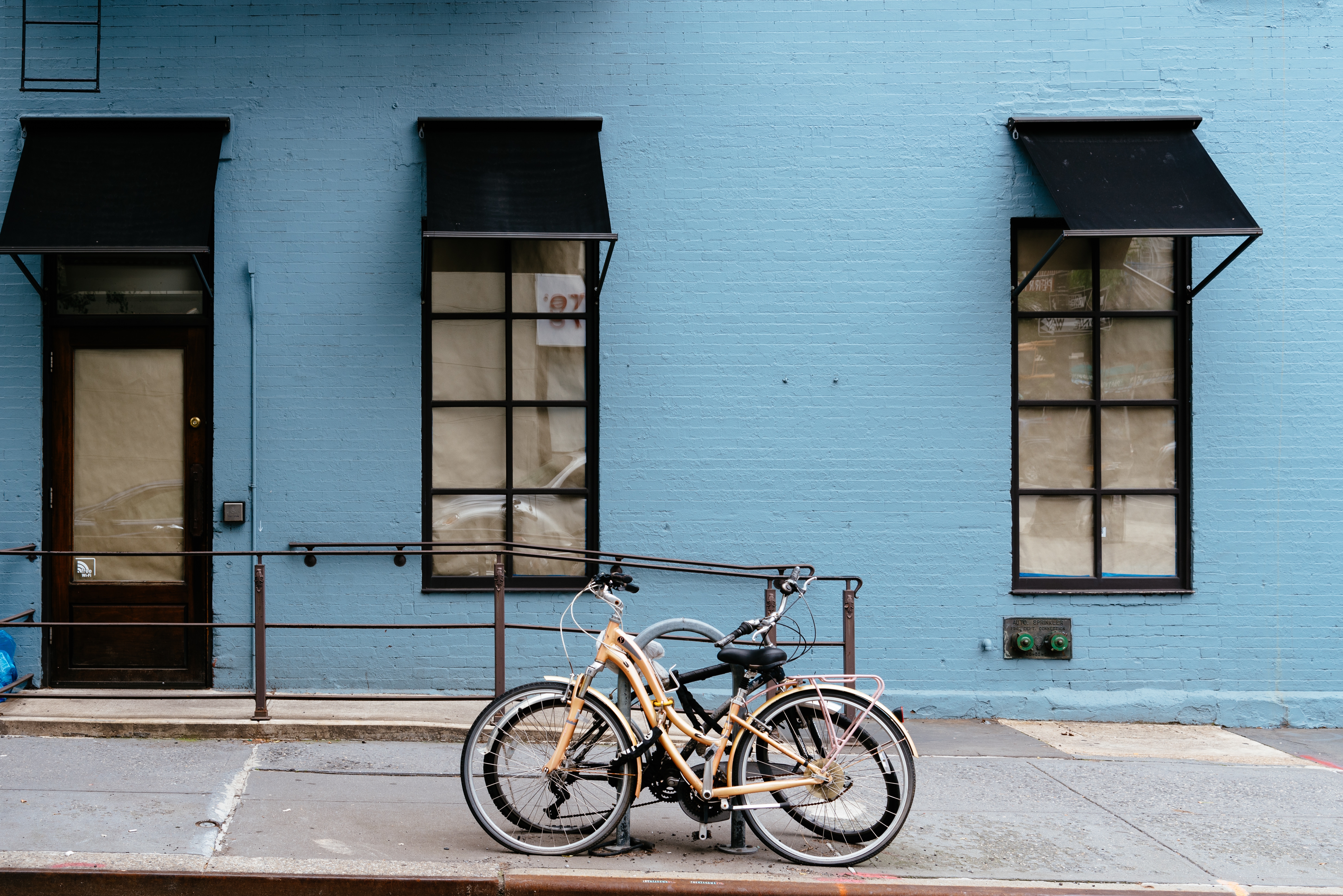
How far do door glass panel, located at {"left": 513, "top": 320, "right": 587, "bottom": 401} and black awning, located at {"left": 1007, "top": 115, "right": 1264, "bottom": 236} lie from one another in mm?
3439

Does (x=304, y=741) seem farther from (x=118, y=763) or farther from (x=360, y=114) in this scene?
(x=360, y=114)

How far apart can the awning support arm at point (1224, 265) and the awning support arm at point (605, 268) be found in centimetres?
413

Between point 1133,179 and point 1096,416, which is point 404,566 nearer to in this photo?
point 1096,416

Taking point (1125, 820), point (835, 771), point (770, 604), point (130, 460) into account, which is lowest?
point (1125, 820)

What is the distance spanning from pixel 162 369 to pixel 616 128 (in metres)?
3.65

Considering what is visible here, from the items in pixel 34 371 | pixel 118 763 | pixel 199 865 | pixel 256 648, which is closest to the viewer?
pixel 199 865

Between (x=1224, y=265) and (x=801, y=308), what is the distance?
2.86m

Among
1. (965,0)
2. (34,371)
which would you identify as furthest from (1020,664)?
(34,371)

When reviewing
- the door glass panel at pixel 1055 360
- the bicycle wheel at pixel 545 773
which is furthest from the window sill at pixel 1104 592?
the bicycle wheel at pixel 545 773

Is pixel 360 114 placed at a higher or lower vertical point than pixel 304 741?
higher

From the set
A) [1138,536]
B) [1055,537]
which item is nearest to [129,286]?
[1055,537]

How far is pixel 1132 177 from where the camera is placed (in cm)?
698

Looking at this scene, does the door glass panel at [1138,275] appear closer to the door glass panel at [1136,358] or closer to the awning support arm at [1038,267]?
the door glass panel at [1136,358]

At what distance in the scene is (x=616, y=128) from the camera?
7316mm
